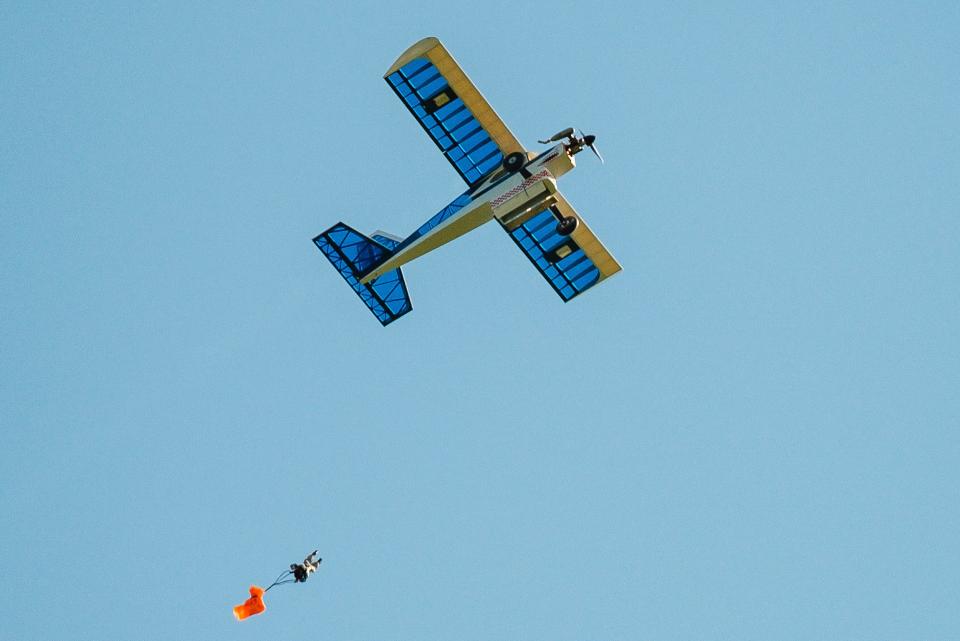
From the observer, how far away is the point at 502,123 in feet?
117

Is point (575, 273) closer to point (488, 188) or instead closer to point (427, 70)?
point (488, 188)

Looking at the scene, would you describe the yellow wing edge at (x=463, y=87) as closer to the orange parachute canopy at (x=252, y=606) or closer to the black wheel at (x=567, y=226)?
the black wheel at (x=567, y=226)

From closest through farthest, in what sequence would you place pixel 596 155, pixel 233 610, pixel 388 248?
pixel 233 610 → pixel 596 155 → pixel 388 248

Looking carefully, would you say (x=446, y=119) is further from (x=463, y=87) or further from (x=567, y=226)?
(x=567, y=226)

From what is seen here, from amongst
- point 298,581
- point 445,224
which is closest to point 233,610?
point 298,581

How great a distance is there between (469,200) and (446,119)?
102 inches

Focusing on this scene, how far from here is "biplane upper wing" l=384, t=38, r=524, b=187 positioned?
1389 inches

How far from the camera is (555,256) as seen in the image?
3962cm

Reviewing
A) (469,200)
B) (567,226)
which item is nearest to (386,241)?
(469,200)

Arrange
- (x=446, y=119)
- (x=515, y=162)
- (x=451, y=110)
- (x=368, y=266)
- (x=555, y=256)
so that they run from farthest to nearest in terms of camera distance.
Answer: (x=555, y=256) < (x=368, y=266) < (x=446, y=119) < (x=451, y=110) < (x=515, y=162)

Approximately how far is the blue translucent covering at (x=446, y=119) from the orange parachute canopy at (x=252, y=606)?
1576 centimetres

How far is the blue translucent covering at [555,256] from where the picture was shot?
127 feet

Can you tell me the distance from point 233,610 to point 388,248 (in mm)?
16451

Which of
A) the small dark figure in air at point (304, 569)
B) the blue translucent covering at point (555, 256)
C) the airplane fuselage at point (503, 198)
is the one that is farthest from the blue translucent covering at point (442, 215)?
the small dark figure in air at point (304, 569)
